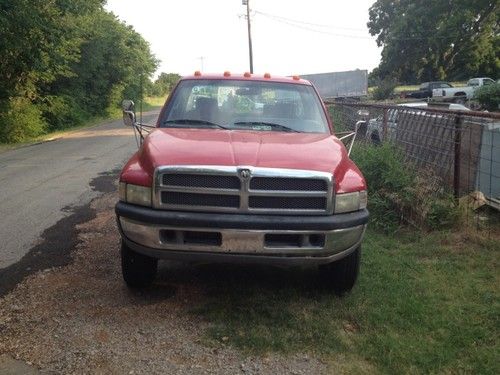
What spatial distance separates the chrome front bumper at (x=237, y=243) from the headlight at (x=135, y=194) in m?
0.15

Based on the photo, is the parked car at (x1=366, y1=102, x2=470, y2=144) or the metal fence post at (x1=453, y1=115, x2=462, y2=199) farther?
the parked car at (x1=366, y1=102, x2=470, y2=144)

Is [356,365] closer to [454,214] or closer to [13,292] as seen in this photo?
[13,292]

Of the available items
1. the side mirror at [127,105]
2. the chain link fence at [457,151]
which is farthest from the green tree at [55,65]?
the chain link fence at [457,151]

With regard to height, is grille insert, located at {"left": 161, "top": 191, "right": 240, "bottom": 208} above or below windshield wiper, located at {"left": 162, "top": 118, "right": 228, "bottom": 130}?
below

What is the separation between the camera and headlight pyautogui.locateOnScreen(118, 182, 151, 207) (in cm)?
371

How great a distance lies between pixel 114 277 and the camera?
4.69 meters

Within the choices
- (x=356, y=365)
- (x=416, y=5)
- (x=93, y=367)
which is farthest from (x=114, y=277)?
(x=416, y=5)

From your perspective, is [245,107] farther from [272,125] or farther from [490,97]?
[490,97]

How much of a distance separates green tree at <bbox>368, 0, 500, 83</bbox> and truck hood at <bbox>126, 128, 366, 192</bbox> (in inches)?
1902

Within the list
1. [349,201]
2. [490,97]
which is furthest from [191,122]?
[490,97]

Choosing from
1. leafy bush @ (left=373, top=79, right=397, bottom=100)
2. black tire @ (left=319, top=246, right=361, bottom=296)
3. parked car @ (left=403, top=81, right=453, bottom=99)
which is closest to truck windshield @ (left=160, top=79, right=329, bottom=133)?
black tire @ (left=319, top=246, right=361, bottom=296)

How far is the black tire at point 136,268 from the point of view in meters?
4.12

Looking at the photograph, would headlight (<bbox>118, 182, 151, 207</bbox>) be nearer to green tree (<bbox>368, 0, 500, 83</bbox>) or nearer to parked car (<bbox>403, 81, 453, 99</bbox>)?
parked car (<bbox>403, 81, 453, 99</bbox>)

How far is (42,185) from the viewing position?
30.7 ft
